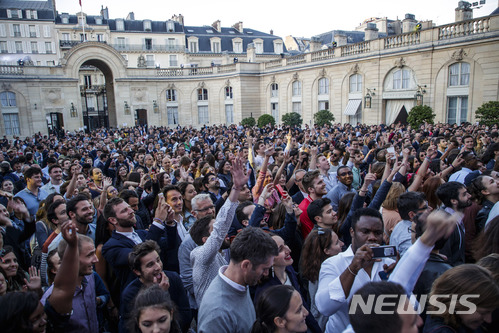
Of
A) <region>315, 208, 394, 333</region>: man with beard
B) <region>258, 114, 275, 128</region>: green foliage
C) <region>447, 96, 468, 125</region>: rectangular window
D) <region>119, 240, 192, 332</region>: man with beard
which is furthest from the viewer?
<region>258, 114, 275, 128</region>: green foliage

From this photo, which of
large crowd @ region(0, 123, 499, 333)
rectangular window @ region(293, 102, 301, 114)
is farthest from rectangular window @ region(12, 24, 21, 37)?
large crowd @ region(0, 123, 499, 333)

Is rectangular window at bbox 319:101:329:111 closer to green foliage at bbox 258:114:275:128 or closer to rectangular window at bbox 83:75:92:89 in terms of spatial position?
green foliage at bbox 258:114:275:128

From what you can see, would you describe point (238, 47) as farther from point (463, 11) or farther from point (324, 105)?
point (463, 11)

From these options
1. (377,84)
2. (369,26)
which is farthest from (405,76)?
(369,26)

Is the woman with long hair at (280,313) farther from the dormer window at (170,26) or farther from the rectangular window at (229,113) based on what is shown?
the dormer window at (170,26)

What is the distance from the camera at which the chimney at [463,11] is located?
20891 millimetres

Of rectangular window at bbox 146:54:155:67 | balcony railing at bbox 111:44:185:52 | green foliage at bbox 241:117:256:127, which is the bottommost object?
green foliage at bbox 241:117:256:127

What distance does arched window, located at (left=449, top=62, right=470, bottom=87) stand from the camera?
63.7 feet

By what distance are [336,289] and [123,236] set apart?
2527 mm

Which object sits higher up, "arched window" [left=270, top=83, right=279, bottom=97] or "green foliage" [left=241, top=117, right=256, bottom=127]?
"arched window" [left=270, top=83, right=279, bottom=97]

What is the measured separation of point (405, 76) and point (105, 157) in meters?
19.2

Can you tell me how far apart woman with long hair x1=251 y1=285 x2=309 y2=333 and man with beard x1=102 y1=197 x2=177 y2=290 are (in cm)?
179

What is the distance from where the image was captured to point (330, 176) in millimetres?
7363

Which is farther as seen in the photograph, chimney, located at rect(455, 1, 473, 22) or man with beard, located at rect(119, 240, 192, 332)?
chimney, located at rect(455, 1, 473, 22)
